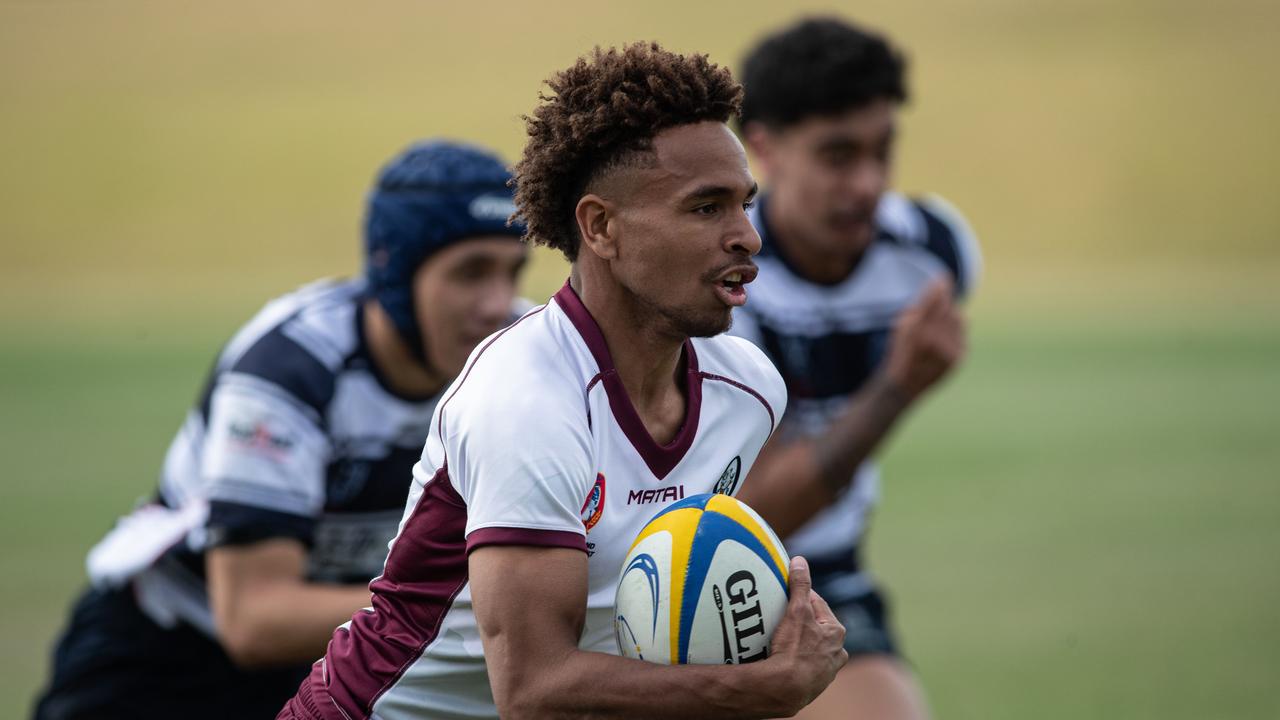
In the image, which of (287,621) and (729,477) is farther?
(287,621)

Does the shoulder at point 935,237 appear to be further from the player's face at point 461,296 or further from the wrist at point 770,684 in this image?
the wrist at point 770,684

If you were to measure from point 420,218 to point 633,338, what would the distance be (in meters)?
1.99

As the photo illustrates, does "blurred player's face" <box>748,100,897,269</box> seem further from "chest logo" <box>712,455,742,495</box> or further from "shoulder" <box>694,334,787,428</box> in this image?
"chest logo" <box>712,455,742,495</box>

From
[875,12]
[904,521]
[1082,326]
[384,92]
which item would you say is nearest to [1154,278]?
[1082,326]

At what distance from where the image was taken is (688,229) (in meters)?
3.33

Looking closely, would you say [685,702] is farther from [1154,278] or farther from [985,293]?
[1154,278]

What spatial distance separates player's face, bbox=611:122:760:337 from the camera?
332cm

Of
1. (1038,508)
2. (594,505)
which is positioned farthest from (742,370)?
(1038,508)

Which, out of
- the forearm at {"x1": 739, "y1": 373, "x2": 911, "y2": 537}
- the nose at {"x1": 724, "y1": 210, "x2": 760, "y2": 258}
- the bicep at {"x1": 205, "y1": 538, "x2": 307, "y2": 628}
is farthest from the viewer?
the forearm at {"x1": 739, "y1": 373, "x2": 911, "y2": 537}

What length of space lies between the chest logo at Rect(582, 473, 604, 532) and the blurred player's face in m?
3.08

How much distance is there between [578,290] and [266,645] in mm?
2006

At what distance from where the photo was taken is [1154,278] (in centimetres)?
3528

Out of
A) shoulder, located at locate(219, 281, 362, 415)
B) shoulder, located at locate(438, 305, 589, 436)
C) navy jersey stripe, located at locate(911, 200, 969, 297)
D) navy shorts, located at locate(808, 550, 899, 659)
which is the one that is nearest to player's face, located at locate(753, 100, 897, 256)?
navy jersey stripe, located at locate(911, 200, 969, 297)

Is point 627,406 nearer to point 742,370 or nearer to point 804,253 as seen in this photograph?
point 742,370
